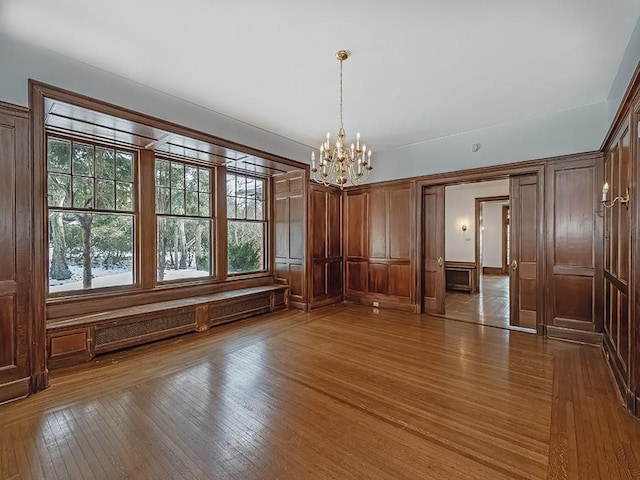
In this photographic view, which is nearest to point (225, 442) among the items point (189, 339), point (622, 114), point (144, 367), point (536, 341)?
point (144, 367)

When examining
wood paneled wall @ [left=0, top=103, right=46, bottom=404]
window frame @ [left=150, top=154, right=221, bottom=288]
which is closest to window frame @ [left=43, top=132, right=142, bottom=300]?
window frame @ [left=150, top=154, right=221, bottom=288]

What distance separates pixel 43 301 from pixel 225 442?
227 cm

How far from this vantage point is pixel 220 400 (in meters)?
2.64

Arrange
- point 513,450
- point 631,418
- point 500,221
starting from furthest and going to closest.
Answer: point 500,221
point 631,418
point 513,450

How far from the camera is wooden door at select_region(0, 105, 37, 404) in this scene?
8.66 feet

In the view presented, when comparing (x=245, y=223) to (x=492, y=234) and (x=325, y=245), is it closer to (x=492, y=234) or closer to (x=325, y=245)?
(x=325, y=245)

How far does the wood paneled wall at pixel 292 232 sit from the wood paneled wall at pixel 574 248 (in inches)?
152

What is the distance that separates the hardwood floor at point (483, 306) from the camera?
204 inches

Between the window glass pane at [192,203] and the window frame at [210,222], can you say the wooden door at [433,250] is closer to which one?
the window frame at [210,222]

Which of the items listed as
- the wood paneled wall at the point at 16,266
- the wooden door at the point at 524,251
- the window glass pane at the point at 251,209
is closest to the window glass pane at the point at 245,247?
the window glass pane at the point at 251,209

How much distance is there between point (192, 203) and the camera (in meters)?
5.07

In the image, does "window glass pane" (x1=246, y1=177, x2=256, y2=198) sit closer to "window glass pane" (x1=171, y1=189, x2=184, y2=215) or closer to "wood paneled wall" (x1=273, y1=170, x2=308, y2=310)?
"wood paneled wall" (x1=273, y1=170, x2=308, y2=310)

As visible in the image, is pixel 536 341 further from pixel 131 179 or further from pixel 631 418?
pixel 131 179

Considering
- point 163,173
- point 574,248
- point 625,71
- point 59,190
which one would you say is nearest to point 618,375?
point 574,248
